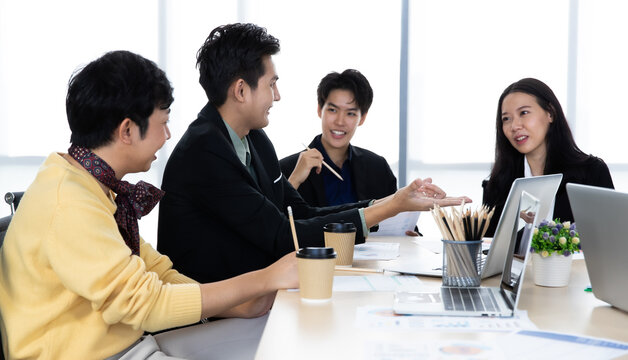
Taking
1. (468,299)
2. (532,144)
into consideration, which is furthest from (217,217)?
(532,144)

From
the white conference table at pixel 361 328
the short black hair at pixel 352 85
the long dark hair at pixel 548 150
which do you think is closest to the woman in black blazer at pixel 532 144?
the long dark hair at pixel 548 150

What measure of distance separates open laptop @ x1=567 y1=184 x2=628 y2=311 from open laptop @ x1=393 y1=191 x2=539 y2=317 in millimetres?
106

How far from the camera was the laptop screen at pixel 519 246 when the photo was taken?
3.85ft

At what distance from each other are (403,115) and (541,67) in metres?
1.10

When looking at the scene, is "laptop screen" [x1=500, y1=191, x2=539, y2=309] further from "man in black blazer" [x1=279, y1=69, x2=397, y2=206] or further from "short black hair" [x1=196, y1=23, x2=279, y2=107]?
"man in black blazer" [x1=279, y1=69, x2=397, y2=206]

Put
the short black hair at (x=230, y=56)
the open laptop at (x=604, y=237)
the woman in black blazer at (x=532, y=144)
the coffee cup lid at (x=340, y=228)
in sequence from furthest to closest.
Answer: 1. the woman in black blazer at (x=532, y=144)
2. the short black hair at (x=230, y=56)
3. the coffee cup lid at (x=340, y=228)
4. the open laptop at (x=604, y=237)

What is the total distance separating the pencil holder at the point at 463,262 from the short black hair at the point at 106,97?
2.48 feet

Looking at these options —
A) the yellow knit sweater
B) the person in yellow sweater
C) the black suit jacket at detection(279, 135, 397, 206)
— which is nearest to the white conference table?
the person in yellow sweater

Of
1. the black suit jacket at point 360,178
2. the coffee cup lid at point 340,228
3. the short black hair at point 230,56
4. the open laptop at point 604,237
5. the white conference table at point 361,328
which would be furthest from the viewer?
the black suit jacket at point 360,178

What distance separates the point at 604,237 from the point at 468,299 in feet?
0.95

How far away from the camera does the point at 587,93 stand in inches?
185

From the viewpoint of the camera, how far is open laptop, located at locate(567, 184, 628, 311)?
115 cm

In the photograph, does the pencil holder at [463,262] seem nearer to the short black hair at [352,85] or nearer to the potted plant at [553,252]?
the potted plant at [553,252]

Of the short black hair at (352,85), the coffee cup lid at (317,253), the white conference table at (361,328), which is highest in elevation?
the short black hair at (352,85)
